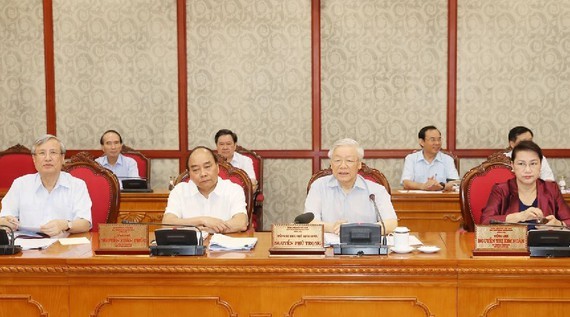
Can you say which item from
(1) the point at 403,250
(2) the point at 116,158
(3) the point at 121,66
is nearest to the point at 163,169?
(2) the point at 116,158

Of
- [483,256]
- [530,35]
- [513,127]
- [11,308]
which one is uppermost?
[530,35]

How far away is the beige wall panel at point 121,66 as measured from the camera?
669 cm

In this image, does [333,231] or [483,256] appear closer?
[483,256]

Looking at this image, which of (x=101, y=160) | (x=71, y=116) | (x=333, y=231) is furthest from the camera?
(x=71, y=116)

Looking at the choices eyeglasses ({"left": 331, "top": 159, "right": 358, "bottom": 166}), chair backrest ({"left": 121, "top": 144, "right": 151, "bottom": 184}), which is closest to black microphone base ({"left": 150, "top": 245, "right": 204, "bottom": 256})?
eyeglasses ({"left": 331, "top": 159, "right": 358, "bottom": 166})

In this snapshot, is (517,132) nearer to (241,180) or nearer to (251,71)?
(251,71)

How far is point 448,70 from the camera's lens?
6.57 meters

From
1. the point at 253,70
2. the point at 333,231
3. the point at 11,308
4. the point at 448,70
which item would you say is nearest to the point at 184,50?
the point at 253,70

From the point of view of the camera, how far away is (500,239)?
253 centimetres

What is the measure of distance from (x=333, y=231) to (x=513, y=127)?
4038 mm

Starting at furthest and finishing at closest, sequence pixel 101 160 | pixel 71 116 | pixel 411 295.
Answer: pixel 71 116 < pixel 101 160 < pixel 411 295

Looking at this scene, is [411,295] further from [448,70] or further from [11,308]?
[448,70]

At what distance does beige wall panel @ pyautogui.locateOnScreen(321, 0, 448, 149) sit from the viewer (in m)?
6.56

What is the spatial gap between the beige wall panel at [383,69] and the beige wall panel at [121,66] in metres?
1.58
